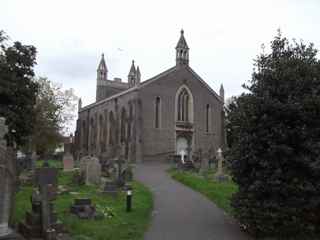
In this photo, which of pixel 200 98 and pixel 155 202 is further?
pixel 200 98

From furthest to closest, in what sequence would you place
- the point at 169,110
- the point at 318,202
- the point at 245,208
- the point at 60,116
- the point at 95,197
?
the point at 60,116 → the point at 169,110 → the point at 95,197 → the point at 245,208 → the point at 318,202

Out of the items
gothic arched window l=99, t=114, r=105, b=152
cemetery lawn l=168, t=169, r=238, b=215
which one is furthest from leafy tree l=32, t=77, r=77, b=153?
cemetery lawn l=168, t=169, r=238, b=215

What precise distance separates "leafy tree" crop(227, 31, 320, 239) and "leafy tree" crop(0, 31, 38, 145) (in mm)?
12019

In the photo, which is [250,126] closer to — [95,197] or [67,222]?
[67,222]

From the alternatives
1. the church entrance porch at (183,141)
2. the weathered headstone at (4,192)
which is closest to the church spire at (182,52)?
the church entrance porch at (183,141)

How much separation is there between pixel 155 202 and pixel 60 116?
34590 millimetres

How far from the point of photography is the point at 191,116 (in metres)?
45.2

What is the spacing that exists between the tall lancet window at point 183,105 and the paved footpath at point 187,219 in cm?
2589

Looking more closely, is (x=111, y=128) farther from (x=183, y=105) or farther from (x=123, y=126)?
(x=183, y=105)

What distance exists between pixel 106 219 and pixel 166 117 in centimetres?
3219

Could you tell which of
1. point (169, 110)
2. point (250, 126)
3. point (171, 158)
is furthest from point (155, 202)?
point (169, 110)

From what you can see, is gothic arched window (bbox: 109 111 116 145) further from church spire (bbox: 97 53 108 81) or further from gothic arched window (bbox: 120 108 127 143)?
church spire (bbox: 97 53 108 81)

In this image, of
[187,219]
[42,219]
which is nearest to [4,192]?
[42,219]

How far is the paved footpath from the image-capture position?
409 inches
